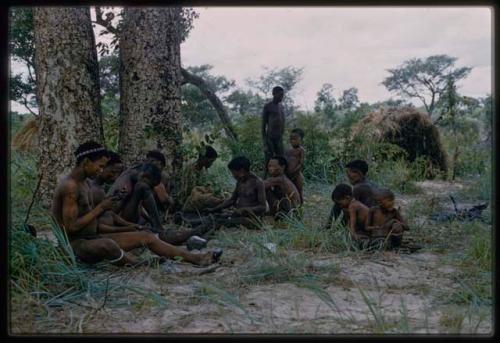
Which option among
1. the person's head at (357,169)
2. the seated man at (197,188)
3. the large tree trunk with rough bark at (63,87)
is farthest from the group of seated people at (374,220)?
the large tree trunk with rough bark at (63,87)

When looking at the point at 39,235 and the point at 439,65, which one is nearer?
the point at 39,235

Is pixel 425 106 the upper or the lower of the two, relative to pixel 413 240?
upper

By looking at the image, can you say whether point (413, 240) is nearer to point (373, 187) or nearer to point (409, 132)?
point (373, 187)

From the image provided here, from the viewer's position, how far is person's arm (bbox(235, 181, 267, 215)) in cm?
571

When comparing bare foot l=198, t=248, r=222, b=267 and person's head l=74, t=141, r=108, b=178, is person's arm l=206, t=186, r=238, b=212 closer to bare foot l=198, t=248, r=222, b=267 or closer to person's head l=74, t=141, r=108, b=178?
bare foot l=198, t=248, r=222, b=267

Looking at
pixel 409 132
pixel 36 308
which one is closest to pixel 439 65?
pixel 409 132

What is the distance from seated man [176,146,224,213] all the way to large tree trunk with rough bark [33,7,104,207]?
118 centimetres

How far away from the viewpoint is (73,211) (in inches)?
155

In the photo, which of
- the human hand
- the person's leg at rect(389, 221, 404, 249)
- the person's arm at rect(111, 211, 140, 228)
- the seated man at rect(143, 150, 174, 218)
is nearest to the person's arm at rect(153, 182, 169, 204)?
the seated man at rect(143, 150, 174, 218)

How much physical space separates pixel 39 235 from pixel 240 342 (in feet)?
11.3

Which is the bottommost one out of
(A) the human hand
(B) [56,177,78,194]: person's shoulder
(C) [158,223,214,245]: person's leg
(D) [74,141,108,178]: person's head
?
(C) [158,223,214,245]: person's leg

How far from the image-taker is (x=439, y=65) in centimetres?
2119

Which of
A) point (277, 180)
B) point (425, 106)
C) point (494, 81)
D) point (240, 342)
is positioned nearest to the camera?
point (240, 342)

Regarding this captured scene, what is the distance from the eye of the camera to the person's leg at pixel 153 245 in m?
4.34
